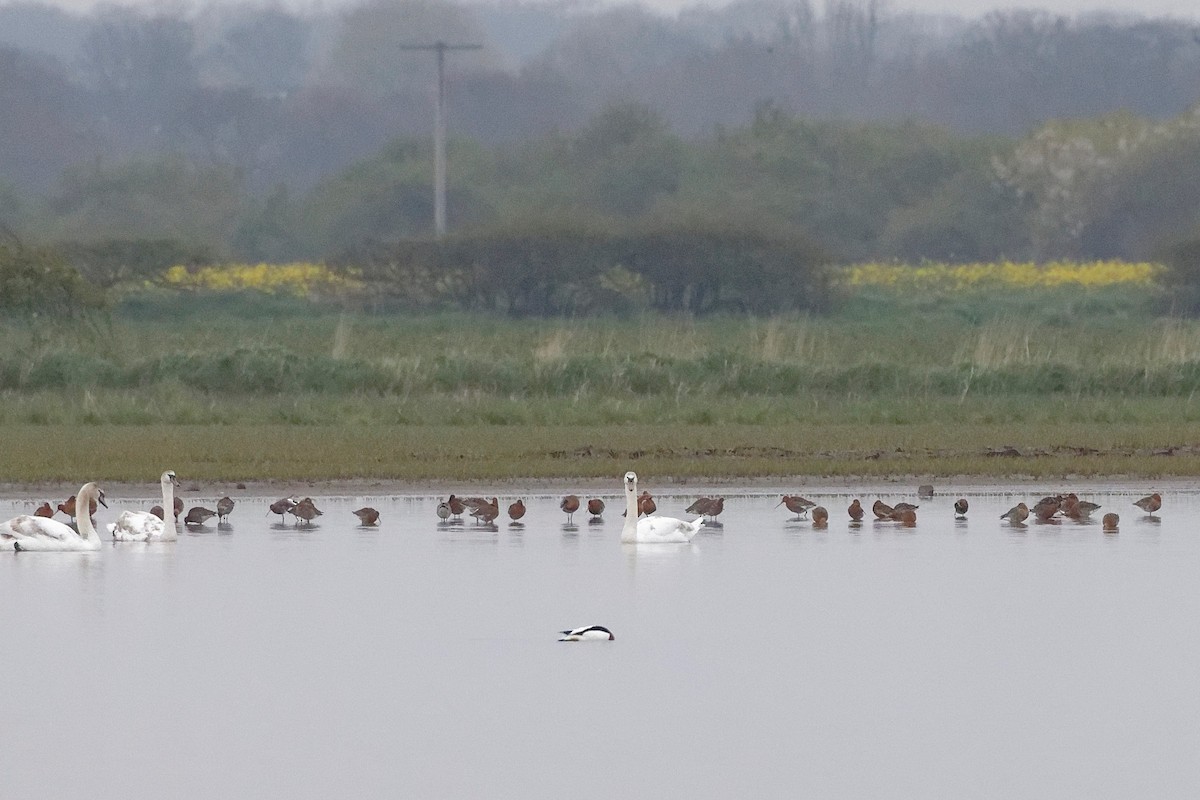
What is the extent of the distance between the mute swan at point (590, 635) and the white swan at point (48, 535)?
4.95 metres

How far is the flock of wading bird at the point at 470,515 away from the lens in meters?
15.9

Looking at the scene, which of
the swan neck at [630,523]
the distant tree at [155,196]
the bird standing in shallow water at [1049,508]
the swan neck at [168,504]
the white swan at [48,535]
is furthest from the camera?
the distant tree at [155,196]

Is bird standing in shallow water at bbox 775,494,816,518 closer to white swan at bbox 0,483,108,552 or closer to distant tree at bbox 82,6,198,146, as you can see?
white swan at bbox 0,483,108,552

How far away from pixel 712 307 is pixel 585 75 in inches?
1327

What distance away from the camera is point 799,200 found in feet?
183

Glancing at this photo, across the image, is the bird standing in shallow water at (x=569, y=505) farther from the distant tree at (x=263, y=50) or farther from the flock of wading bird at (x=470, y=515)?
the distant tree at (x=263, y=50)

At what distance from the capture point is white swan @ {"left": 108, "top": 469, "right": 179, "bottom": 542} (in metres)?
16.3

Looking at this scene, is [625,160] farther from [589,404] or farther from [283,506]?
[283,506]

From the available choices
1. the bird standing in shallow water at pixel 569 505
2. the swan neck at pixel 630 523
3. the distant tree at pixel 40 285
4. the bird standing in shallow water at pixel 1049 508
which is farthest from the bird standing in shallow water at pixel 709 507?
the distant tree at pixel 40 285

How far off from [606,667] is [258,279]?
36.9 meters

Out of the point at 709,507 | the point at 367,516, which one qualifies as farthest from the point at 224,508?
the point at 709,507

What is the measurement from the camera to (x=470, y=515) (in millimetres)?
18125

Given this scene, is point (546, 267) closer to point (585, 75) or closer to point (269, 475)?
point (269, 475)

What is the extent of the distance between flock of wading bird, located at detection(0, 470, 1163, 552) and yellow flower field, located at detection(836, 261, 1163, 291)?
29405 millimetres
